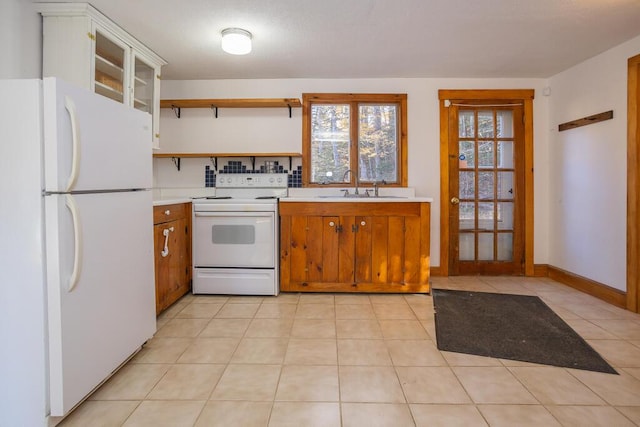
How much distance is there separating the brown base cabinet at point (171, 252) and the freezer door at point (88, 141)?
30.5 inches

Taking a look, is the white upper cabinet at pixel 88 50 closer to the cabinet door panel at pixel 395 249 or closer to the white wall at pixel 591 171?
the cabinet door panel at pixel 395 249

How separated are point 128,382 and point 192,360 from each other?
13.0 inches

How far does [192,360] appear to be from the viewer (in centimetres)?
200

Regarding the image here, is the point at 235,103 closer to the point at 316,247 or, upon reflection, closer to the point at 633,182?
the point at 316,247

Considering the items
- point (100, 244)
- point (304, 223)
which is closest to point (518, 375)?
point (304, 223)

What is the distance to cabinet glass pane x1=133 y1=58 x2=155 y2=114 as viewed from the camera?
2.97 metres

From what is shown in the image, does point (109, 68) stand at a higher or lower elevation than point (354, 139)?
higher

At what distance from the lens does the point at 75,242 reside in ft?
4.72

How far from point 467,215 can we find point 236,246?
2.48 m

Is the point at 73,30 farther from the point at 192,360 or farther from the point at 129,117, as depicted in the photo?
Result: the point at 192,360

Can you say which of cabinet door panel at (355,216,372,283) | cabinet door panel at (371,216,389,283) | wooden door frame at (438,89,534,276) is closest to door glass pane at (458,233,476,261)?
wooden door frame at (438,89,534,276)

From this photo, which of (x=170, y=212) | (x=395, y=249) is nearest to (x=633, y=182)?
(x=395, y=249)

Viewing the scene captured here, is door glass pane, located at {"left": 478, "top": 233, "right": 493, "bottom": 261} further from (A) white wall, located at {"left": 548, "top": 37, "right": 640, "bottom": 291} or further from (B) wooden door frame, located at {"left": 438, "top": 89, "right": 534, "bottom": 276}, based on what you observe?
(A) white wall, located at {"left": 548, "top": 37, "right": 640, "bottom": 291}

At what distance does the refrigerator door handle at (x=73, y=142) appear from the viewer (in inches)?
55.5
